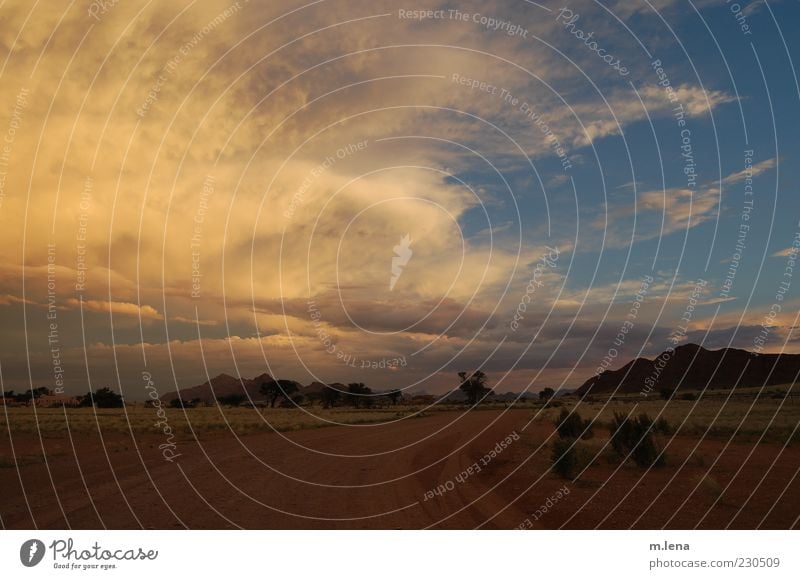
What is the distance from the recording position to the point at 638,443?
2406 cm

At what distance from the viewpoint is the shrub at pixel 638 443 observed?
2342cm

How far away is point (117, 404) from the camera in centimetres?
10819

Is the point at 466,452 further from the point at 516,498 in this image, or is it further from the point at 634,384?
the point at 634,384
